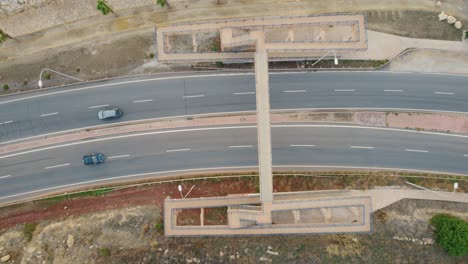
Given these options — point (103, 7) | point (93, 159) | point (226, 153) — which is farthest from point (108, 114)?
point (226, 153)

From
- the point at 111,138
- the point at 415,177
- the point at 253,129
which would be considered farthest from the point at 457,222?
the point at 111,138

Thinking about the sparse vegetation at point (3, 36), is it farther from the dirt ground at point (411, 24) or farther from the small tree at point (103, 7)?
the dirt ground at point (411, 24)

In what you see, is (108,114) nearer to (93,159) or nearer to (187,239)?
(93,159)

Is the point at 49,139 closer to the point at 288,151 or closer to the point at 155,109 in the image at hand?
the point at 155,109

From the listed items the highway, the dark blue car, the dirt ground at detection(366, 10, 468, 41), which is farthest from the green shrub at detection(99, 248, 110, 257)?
the dirt ground at detection(366, 10, 468, 41)

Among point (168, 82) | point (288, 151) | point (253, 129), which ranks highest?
point (168, 82)

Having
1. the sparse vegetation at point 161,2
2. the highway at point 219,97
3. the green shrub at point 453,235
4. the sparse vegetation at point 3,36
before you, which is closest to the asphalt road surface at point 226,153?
the highway at point 219,97

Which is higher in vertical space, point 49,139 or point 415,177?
point 49,139
